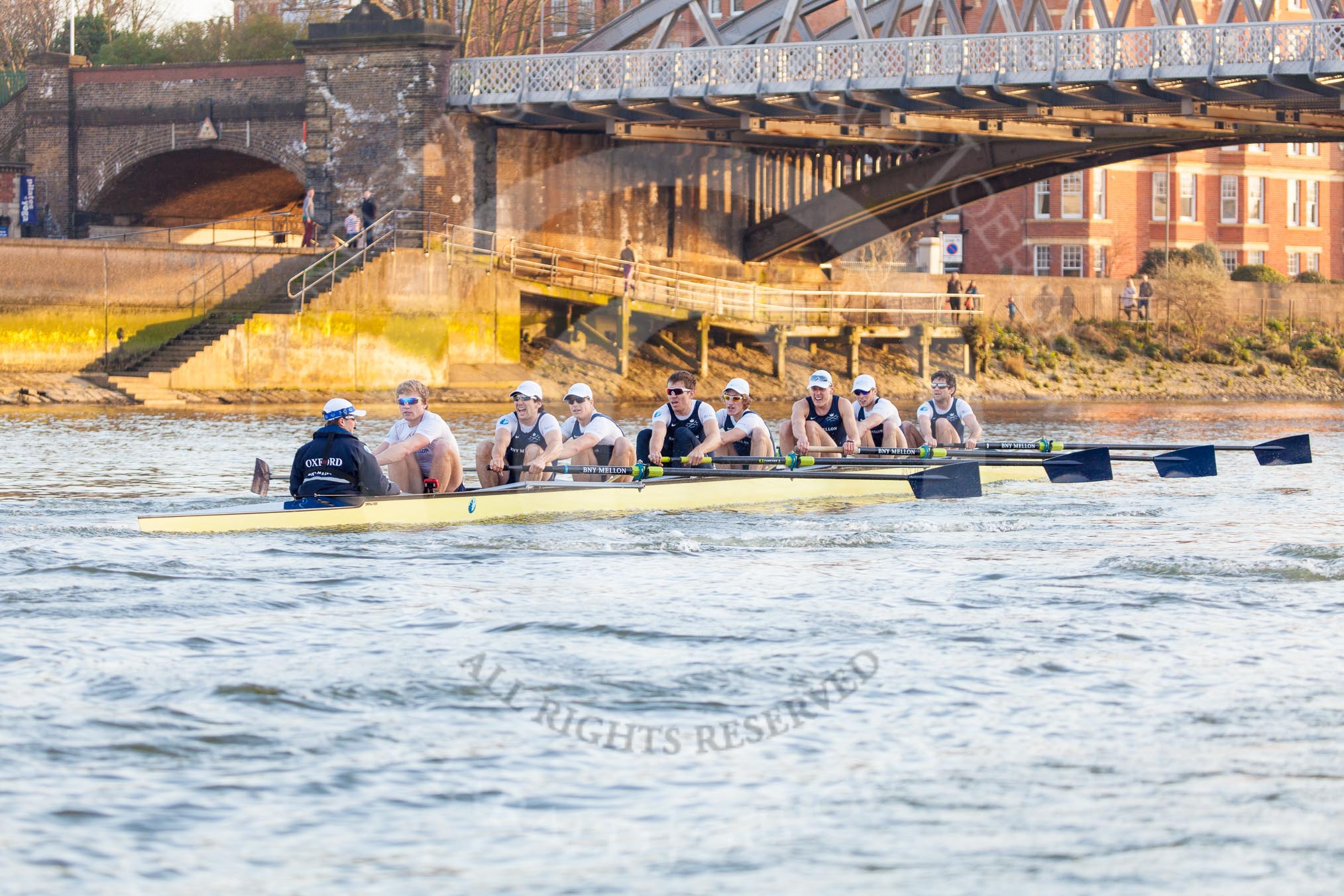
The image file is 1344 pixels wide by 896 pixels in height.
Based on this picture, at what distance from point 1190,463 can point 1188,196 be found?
174ft

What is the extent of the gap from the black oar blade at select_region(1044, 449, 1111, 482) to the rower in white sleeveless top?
4.61m

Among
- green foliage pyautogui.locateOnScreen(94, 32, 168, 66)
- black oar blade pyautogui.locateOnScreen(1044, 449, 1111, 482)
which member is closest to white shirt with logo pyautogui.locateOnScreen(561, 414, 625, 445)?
black oar blade pyautogui.locateOnScreen(1044, 449, 1111, 482)

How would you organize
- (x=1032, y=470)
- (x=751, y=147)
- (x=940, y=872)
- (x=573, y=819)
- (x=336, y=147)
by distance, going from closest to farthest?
(x=940, y=872) → (x=573, y=819) → (x=1032, y=470) → (x=336, y=147) → (x=751, y=147)

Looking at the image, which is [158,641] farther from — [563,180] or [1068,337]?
[1068,337]

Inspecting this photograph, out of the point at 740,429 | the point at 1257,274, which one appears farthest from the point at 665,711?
the point at 1257,274

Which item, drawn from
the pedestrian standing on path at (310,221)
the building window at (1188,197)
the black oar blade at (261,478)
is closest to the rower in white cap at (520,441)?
the black oar blade at (261,478)

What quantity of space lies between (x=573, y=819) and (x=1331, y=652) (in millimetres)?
5298

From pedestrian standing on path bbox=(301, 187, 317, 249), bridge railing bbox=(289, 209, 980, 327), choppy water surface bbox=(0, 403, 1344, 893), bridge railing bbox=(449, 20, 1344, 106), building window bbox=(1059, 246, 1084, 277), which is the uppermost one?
bridge railing bbox=(449, 20, 1344, 106)

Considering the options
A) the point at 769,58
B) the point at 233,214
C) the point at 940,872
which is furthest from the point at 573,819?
the point at 233,214

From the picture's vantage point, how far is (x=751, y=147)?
5022 centimetres

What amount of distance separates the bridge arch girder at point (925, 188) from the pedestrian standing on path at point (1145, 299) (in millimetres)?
6029

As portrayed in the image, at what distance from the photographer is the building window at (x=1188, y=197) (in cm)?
6956

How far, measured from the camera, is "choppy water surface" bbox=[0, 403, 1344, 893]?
7.24 m

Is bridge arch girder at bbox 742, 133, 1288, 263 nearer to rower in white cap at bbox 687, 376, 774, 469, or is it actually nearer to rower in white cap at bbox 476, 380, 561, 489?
rower in white cap at bbox 687, 376, 774, 469
